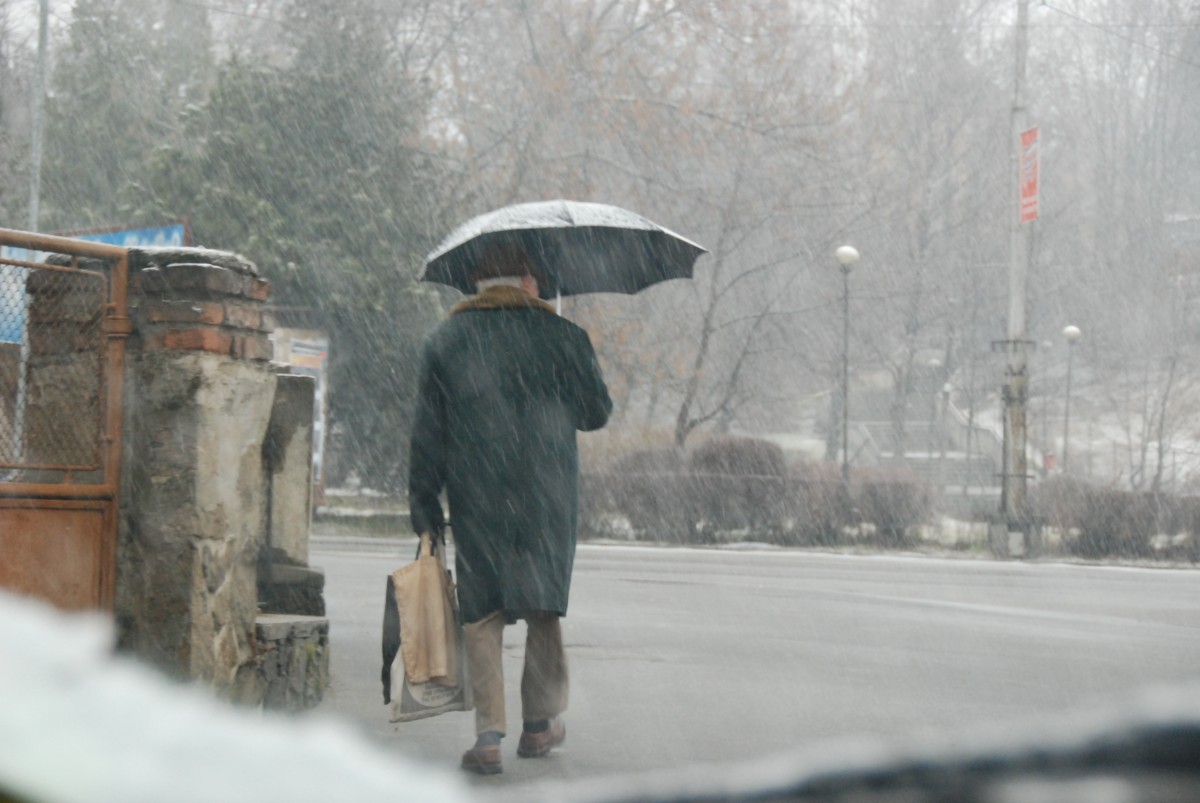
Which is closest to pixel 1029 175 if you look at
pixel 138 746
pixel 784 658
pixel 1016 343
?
pixel 1016 343

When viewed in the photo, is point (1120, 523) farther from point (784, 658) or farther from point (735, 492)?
point (784, 658)

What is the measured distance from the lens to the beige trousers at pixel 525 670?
5301 mm

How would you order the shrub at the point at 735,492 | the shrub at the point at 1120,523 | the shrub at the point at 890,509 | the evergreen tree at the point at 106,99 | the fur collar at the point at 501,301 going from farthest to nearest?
the evergreen tree at the point at 106,99
the shrub at the point at 890,509
the shrub at the point at 735,492
the shrub at the point at 1120,523
the fur collar at the point at 501,301

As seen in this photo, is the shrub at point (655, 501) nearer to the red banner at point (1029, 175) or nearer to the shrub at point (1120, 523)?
the shrub at point (1120, 523)

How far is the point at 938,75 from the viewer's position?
139 ft

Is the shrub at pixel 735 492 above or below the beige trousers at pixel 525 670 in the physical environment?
above

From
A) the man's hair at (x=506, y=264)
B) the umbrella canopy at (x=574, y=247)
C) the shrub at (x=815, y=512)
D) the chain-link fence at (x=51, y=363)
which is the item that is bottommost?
the shrub at (x=815, y=512)

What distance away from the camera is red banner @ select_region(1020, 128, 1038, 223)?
67.2 ft

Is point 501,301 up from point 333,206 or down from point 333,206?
down

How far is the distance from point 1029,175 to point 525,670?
16.8 metres

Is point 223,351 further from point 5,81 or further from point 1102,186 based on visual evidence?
point 1102,186

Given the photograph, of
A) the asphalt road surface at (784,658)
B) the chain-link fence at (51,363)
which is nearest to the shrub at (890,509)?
the asphalt road surface at (784,658)

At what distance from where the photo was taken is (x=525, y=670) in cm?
563

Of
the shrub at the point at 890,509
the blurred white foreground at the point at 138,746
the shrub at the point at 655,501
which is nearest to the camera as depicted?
the blurred white foreground at the point at 138,746
